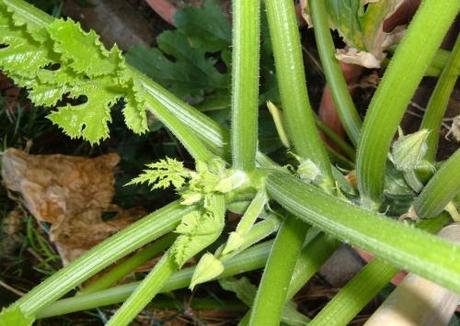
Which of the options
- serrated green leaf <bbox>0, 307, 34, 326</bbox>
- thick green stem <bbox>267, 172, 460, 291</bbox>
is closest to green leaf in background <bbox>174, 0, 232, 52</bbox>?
thick green stem <bbox>267, 172, 460, 291</bbox>

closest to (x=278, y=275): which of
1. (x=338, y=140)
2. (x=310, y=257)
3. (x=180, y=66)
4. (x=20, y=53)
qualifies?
(x=310, y=257)

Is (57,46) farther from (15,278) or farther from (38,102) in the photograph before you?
(15,278)

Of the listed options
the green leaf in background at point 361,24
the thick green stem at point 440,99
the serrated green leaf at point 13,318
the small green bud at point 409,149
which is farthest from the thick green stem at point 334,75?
the serrated green leaf at point 13,318

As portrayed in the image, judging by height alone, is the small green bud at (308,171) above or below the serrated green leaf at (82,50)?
below

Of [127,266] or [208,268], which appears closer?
[208,268]

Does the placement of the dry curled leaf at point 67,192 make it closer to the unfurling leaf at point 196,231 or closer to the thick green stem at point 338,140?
the thick green stem at point 338,140

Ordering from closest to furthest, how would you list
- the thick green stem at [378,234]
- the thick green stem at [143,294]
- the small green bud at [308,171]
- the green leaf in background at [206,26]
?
the thick green stem at [378,234] < the thick green stem at [143,294] < the small green bud at [308,171] < the green leaf in background at [206,26]

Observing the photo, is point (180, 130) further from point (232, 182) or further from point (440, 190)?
point (440, 190)

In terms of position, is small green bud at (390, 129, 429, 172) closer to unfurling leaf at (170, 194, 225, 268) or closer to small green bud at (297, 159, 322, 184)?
small green bud at (297, 159, 322, 184)
